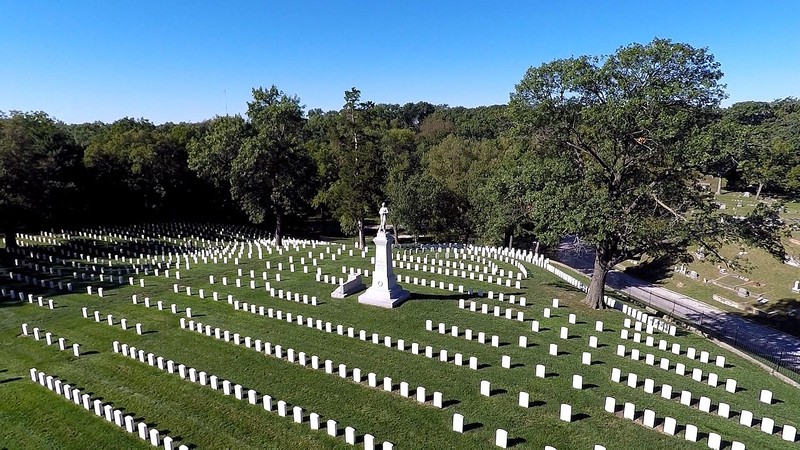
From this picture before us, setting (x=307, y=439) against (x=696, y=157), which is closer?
(x=307, y=439)

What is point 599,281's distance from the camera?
22.4 m

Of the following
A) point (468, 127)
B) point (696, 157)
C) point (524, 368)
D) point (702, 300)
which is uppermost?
point (468, 127)

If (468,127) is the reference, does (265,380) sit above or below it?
below

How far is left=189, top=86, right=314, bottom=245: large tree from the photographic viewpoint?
132ft

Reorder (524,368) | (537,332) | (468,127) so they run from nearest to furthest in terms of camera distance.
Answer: (524,368)
(537,332)
(468,127)

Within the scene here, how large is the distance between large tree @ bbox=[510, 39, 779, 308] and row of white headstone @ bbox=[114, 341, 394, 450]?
12.1 meters

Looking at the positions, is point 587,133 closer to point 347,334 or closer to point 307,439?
point 347,334

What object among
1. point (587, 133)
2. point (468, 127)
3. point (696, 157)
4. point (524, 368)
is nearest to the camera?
point (524, 368)

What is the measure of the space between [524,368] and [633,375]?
3349 millimetres

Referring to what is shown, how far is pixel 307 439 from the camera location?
12.7 m

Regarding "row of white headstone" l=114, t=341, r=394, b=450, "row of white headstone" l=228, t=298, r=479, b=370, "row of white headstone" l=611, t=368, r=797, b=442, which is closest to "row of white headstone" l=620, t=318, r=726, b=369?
"row of white headstone" l=611, t=368, r=797, b=442

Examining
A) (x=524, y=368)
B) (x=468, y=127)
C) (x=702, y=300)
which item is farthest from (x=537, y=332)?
(x=468, y=127)

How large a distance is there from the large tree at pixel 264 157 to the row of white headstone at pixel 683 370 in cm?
3043

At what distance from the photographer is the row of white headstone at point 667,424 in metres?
11.6
